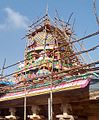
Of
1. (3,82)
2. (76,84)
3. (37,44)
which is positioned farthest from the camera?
(37,44)

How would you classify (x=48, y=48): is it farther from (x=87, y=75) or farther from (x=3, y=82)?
(x=87, y=75)

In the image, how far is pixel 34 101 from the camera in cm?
1186

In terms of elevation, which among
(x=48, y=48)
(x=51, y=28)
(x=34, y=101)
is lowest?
(x=34, y=101)

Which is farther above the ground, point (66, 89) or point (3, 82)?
point (3, 82)

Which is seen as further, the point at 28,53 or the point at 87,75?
the point at 28,53

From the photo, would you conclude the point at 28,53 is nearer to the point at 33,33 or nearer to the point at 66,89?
the point at 33,33

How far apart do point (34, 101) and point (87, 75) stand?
3.61 meters

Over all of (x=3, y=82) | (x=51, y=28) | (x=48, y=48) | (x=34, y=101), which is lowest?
(x=34, y=101)

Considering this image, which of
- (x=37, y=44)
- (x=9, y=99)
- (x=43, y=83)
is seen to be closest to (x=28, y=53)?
(x=37, y=44)

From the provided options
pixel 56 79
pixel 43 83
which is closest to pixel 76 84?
pixel 56 79

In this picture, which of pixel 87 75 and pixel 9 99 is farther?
pixel 9 99

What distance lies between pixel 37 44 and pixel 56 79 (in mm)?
10273

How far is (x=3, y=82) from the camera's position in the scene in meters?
15.1

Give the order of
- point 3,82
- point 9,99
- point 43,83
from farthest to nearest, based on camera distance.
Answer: point 3,82, point 9,99, point 43,83
